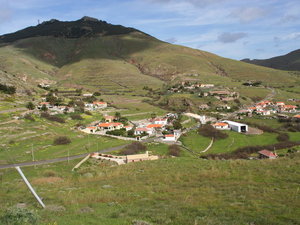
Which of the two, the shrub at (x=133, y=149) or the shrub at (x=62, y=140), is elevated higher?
the shrub at (x=62, y=140)

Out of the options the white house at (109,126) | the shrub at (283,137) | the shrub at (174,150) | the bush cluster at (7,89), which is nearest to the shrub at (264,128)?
the shrub at (283,137)

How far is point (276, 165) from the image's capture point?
19.3 meters

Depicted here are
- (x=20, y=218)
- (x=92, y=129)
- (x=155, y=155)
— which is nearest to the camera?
(x=20, y=218)

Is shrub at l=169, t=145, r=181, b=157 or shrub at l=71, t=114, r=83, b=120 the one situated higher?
shrub at l=71, t=114, r=83, b=120

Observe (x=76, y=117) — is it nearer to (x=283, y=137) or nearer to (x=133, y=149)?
(x=133, y=149)

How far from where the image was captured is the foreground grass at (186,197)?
9484 mm

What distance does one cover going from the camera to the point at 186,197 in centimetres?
1282

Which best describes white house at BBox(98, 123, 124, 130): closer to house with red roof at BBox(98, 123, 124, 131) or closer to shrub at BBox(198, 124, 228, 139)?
house with red roof at BBox(98, 123, 124, 131)

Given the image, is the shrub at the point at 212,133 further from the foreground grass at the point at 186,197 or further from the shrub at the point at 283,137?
the foreground grass at the point at 186,197

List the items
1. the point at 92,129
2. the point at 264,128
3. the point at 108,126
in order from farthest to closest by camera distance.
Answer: the point at 264,128
the point at 108,126
the point at 92,129

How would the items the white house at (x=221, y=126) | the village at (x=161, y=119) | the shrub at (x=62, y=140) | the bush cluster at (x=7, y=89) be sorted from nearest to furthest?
the shrub at (x=62, y=140) < the village at (x=161, y=119) < the white house at (x=221, y=126) < the bush cluster at (x=7, y=89)

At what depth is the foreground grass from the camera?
9.48 m

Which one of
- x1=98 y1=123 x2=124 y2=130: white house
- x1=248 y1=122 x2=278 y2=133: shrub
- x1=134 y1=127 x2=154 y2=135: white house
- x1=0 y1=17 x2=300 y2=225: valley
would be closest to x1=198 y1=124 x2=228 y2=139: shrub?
x1=0 y1=17 x2=300 y2=225: valley

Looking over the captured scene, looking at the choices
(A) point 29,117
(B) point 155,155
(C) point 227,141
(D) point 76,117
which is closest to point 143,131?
(C) point 227,141
